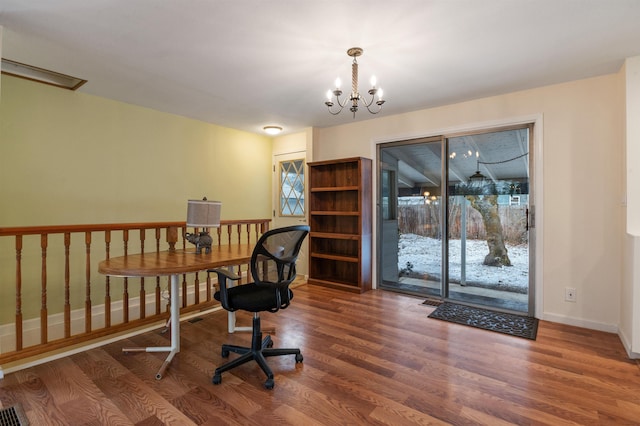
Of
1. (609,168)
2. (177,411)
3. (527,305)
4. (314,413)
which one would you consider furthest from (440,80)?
(177,411)

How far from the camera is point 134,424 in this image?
5.63 ft

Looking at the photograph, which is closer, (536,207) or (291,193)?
(536,207)

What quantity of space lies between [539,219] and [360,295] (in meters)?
2.21

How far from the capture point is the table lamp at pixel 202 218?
273 centimetres

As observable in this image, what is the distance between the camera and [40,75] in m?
3.06

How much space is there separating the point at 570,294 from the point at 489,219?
105 cm

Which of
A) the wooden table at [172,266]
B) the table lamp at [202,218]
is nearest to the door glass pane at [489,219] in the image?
the wooden table at [172,266]

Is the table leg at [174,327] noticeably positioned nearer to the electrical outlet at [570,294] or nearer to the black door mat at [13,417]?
the black door mat at [13,417]

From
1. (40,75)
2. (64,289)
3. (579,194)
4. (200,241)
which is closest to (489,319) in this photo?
(579,194)

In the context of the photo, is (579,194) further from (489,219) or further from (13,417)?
(13,417)

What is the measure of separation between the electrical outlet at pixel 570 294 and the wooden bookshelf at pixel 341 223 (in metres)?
2.19

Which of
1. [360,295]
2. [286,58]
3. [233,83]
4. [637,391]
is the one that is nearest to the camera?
[637,391]

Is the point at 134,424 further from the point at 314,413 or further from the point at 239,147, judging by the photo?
the point at 239,147

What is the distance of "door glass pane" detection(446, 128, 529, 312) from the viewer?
349 cm
